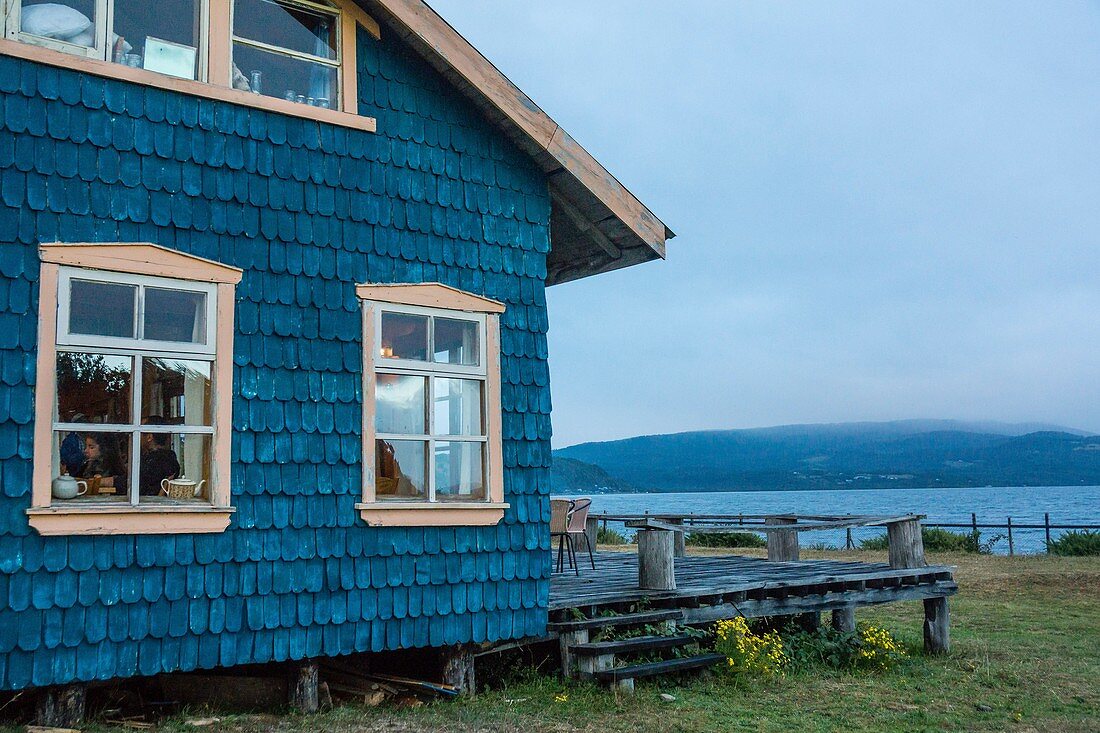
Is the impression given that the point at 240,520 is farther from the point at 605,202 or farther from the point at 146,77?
the point at 605,202

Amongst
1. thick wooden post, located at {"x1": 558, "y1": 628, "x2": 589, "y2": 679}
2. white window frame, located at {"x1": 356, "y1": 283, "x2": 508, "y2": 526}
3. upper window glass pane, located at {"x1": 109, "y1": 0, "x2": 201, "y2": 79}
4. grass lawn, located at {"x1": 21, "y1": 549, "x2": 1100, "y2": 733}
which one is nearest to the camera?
upper window glass pane, located at {"x1": 109, "y1": 0, "x2": 201, "y2": 79}

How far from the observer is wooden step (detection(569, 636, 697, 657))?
316 inches

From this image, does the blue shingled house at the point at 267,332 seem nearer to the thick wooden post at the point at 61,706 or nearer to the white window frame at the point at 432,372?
the white window frame at the point at 432,372

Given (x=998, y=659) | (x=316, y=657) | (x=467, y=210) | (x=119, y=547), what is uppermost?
(x=467, y=210)

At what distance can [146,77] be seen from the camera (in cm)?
690

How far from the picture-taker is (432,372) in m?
7.99

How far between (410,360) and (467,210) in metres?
1.41

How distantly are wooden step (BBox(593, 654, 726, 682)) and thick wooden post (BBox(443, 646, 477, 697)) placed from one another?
1024mm

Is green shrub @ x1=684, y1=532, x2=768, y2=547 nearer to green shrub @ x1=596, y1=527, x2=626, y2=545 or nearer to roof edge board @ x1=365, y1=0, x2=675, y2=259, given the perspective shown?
green shrub @ x1=596, y1=527, x2=626, y2=545

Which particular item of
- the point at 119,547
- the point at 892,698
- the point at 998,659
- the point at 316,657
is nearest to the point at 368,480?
the point at 316,657

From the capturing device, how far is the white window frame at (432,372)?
7770 millimetres

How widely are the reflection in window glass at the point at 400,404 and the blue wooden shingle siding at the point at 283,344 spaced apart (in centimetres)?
25

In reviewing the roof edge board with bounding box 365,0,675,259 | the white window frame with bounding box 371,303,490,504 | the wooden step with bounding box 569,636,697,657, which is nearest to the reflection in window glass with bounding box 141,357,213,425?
the white window frame with bounding box 371,303,490,504

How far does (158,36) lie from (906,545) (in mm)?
9241
